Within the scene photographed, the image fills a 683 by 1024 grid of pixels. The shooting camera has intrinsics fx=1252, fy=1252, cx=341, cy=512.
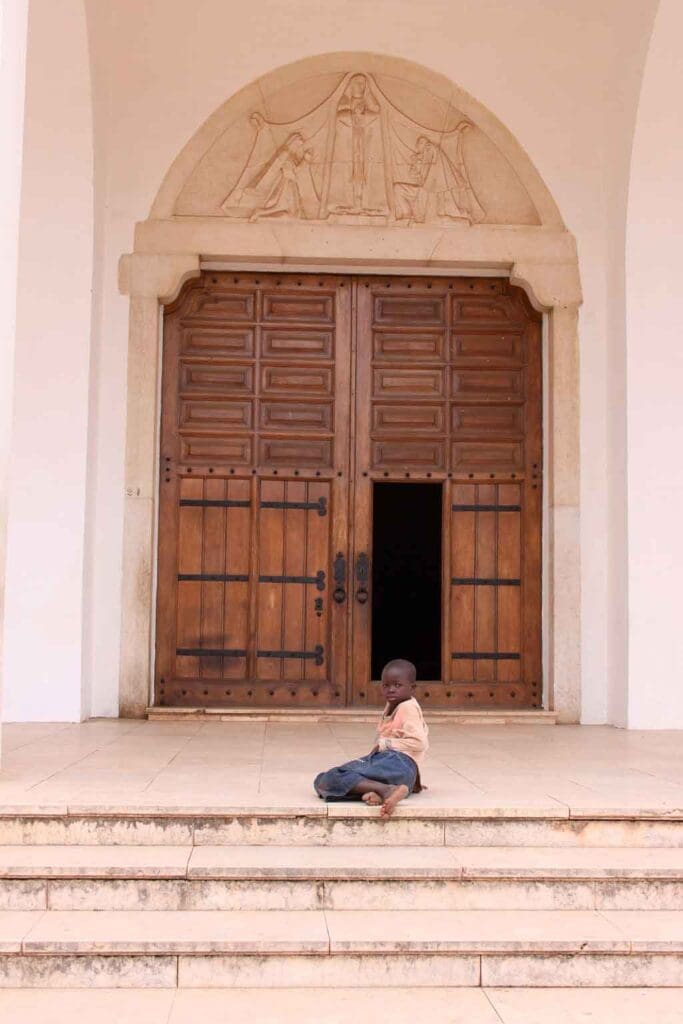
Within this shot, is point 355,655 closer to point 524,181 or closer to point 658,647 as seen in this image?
point 658,647

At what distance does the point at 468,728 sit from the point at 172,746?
7.70 ft

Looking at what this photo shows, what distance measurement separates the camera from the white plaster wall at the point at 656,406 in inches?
344

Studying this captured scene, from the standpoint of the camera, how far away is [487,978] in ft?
13.8

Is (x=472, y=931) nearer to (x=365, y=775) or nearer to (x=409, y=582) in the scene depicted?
(x=365, y=775)

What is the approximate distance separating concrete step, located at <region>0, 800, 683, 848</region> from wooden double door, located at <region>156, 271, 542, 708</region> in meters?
4.12

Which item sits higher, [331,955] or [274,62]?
[274,62]

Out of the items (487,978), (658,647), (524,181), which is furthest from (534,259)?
(487,978)

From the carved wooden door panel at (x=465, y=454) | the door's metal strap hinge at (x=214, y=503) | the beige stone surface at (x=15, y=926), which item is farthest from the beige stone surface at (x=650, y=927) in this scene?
the door's metal strap hinge at (x=214, y=503)

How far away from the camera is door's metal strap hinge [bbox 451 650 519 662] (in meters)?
9.28

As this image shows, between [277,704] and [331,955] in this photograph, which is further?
[277,704]

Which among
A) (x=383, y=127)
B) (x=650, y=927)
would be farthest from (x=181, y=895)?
(x=383, y=127)

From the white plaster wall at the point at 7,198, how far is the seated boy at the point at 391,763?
1.84 meters

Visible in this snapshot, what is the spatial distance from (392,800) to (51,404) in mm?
4662

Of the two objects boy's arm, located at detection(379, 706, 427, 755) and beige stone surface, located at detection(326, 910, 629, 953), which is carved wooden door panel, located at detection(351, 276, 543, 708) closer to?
boy's arm, located at detection(379, 706, 427, 755)
